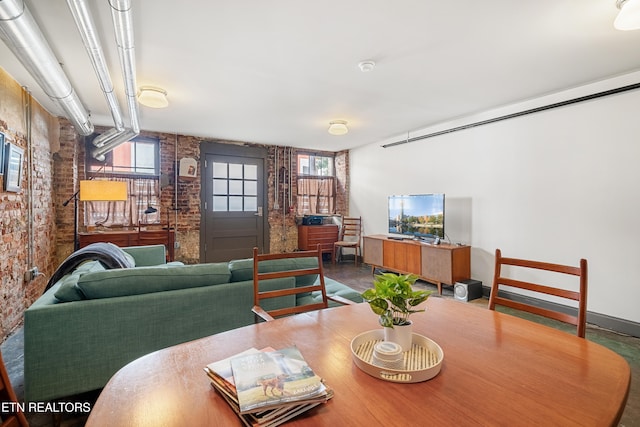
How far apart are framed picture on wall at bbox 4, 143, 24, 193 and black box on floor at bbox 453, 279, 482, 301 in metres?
4.85

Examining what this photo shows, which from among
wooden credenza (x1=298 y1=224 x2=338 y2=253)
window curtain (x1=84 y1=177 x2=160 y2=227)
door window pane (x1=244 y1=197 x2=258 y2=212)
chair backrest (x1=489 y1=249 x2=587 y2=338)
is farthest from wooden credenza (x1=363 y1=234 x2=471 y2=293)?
window curtain (x1=84 y1=177 x2=160 y2=227)

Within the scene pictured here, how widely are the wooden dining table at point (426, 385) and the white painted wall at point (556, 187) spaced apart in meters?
2.61

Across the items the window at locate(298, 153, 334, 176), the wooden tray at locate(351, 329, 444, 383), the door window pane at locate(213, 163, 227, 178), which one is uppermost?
the window at locate(298, 153, 334, 176)

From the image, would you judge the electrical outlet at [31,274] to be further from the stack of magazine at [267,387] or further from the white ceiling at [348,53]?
the stack of magazine at [267,387]

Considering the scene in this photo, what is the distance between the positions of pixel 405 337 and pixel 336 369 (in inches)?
10.3

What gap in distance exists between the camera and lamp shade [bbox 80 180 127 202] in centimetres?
394

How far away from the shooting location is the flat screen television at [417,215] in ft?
14.4

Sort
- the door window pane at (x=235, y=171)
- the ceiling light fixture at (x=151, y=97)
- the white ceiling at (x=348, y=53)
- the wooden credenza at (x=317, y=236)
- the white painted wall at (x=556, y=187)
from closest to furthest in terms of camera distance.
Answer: the white ceiling at (x=348, y=53)
the white painted wall at (x=556, y=187)
the ceiling light fixture at (x=151, y=97)
the door window pane at (x=235, y=171)
the wooden credenza at (x=317, y=236)

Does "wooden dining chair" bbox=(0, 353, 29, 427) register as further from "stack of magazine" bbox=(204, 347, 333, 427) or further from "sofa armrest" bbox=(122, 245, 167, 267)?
"sofa armrest" bbox=(122, 245, 167, 267)

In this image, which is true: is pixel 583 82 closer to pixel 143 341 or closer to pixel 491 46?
pixel 491 46

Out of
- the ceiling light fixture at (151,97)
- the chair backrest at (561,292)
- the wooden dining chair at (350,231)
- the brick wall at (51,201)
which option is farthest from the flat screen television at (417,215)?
the ceiling light fixture at (151,97)

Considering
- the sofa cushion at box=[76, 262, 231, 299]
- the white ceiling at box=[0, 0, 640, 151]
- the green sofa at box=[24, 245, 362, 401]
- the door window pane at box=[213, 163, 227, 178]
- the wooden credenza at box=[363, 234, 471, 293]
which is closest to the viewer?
the green sofa at box=[24, 245, 362, 401]

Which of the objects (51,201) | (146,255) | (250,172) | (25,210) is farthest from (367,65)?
(51,201)

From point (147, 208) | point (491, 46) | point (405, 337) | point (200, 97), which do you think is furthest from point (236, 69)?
point (147, 208)
